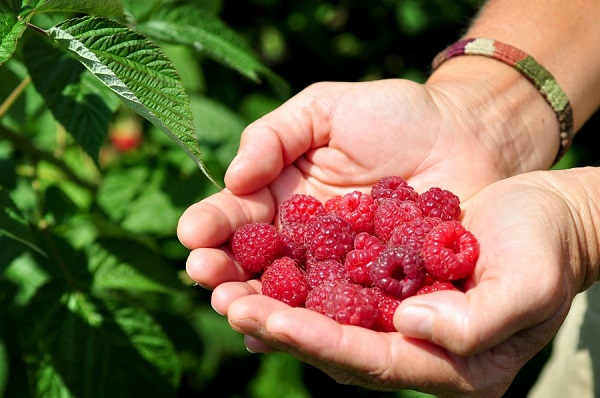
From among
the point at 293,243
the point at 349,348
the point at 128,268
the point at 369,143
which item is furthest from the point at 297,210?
the point at 349,348

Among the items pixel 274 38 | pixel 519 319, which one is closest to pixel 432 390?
pixel 519 319

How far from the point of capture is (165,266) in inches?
84.5

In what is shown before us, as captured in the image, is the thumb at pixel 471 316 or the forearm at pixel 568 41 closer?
the thumb at pixel 471 316

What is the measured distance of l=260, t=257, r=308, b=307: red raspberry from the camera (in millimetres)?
1853

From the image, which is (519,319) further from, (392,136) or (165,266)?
(165,266)

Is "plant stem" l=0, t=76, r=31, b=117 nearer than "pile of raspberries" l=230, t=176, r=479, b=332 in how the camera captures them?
No

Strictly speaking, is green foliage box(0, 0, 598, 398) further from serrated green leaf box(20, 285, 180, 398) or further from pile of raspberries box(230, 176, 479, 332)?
pile of raspberries box(230, 176, 479, 332)

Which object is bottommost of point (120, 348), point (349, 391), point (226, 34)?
point (349, 391)

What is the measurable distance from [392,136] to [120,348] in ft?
3.62

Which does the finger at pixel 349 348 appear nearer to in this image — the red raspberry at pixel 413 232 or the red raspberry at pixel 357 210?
the red raspberry at pixel 413 232

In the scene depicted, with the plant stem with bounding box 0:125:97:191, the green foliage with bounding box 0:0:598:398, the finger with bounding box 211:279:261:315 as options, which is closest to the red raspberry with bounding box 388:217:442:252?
the finger with bounding box 211:279:261:315

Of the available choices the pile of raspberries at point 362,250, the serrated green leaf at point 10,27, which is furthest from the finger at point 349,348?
the serrated green leaf at point 10,27

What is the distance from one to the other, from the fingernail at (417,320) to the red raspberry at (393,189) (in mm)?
705

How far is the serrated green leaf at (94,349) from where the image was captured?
6.39 feet
